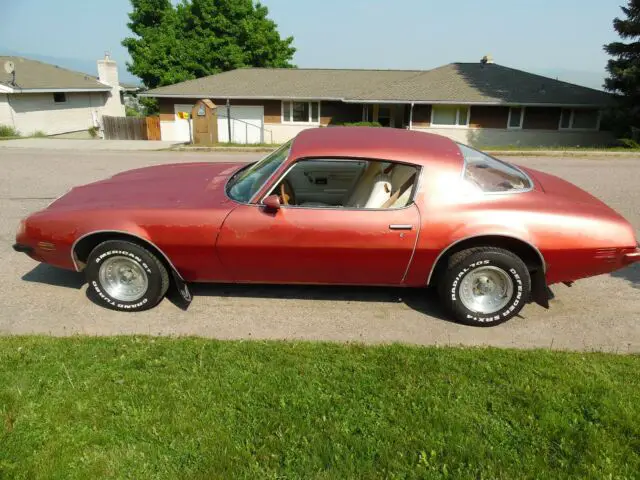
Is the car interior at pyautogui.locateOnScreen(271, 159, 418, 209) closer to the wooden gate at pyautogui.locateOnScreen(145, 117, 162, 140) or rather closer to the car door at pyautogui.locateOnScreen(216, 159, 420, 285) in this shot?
the car door at pyautogui.locateOnScreen(216, 159, 420, 285)

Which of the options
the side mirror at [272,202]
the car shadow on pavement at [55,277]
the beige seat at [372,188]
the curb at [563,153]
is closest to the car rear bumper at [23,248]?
the car shadow on pavement at [55,277]

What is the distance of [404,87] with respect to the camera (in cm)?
2362

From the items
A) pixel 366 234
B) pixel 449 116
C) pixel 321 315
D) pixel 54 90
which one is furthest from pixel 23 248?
pixel 54 90

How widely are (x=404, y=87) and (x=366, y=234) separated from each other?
857 inches

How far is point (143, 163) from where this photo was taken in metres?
13.5

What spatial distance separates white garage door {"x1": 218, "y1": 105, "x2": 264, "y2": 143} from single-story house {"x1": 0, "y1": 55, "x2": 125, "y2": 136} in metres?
11.2

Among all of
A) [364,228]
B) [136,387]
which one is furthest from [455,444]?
[136,387]

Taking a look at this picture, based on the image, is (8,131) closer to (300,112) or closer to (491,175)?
(300,112)

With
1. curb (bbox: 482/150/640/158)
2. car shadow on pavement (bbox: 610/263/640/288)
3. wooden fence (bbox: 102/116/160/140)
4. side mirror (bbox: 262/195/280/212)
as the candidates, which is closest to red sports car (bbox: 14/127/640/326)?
side mirror (bbox: 262/195/280/212)

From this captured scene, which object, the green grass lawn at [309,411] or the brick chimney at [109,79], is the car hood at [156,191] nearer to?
the green grass lawn at [309,411]

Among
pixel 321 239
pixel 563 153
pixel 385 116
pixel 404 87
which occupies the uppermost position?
pixel 404 87

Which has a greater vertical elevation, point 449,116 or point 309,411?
point 449,116

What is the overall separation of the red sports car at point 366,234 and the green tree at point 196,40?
32048 millimetres

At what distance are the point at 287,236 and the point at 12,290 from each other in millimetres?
2925
